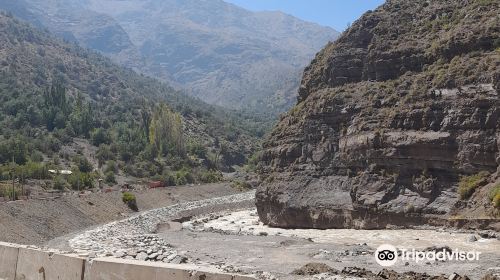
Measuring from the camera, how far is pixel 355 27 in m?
55.5

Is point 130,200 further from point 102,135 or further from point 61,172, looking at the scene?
point 102,135

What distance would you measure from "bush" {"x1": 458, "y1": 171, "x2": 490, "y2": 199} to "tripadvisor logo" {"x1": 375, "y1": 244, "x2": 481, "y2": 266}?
940 centimetres

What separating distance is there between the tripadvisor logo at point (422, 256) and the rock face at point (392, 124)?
860 centimetres

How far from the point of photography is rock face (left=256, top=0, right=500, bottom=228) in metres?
38.9

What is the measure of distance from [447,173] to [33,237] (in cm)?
3146

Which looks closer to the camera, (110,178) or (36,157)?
(110,178)

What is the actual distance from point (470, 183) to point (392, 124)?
26.9ft

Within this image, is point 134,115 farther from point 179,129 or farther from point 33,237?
point 33,237

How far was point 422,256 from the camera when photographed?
27.3m

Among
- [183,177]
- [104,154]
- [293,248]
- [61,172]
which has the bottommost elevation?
[183,177]

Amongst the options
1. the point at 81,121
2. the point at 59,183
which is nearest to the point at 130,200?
the point at 59,183

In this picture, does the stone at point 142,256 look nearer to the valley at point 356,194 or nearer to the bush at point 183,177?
the valley at point 356,194

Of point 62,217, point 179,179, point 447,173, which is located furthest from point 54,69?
point 447,173

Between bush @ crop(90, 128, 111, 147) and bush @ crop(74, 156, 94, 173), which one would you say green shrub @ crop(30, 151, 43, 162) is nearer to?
bush @ crop(74, 156, 94, 173)
